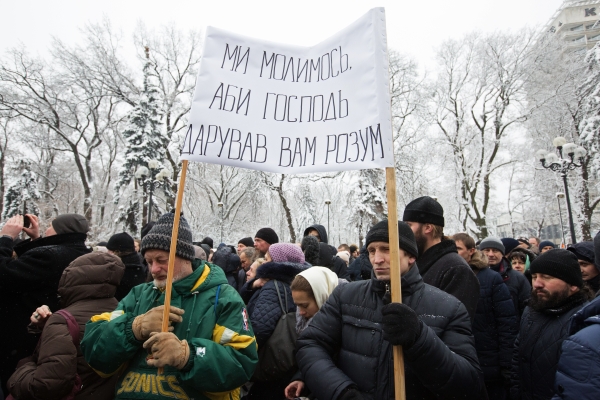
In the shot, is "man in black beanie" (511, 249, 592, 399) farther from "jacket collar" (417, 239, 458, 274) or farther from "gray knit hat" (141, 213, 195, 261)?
"gray knit hat" (141, 213, 195, 261)

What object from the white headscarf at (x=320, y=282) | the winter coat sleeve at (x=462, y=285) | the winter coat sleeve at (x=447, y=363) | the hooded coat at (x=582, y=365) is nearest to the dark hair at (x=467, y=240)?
the winter coat sleeve at (x=462, y=285)

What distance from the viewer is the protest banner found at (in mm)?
2557

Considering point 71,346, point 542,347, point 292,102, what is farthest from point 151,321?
point 542,347

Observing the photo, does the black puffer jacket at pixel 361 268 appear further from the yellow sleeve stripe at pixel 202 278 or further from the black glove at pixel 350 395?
the black glove at pixel 350 395

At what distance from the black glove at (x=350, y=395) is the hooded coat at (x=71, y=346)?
1.72 m

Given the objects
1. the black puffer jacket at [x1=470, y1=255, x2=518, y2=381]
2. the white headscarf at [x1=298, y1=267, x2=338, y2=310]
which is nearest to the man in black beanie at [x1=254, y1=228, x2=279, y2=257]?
the white headscarf at [x1=298, y1=267, x2=338, y2=310]

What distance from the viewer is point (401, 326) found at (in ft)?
6.67

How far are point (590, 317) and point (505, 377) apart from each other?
2.60m

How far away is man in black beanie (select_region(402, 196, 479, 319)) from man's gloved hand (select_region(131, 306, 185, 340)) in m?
1.94

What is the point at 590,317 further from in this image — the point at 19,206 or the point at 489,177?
the point at 19,206

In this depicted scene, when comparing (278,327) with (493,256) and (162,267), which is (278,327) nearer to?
(162,267)

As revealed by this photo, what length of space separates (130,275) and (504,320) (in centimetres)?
388

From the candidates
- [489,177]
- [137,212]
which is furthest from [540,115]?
[137,212]

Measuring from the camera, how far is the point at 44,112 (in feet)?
87.1
